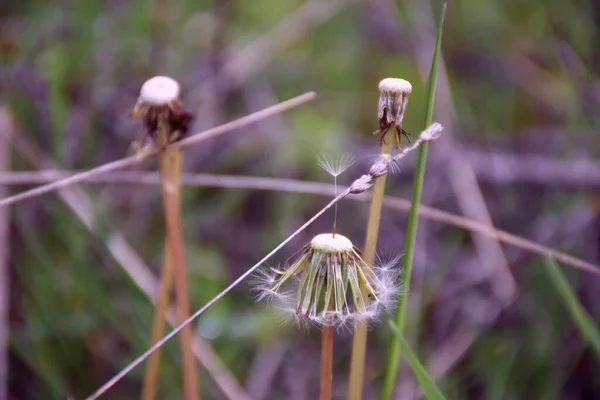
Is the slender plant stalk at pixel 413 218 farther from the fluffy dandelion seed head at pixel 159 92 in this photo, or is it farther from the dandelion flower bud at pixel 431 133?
the fluffy dandelion seed head at pixel 159 92

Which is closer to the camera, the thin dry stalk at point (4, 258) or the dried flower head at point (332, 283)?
the dried flower head at point (332, 283)

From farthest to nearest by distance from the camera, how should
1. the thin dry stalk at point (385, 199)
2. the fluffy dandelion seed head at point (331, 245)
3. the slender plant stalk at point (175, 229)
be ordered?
the thin dry stalk at point (385, 199) < the slender plant stalk at point (175, 229) < the fluffy dandelion seed head at point (331, 245)

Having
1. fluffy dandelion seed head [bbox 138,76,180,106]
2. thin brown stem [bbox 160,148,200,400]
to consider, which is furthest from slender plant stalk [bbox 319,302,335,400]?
fluffy dandelion seed head [bbox 138,76,180,106]

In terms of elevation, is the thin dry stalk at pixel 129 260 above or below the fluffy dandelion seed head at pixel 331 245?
above

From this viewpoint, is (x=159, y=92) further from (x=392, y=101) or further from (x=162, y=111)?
(x=392, y=101)

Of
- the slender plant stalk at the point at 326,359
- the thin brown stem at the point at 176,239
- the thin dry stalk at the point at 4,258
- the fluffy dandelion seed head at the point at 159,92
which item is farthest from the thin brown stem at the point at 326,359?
the thin dry stalk at the point at 4,258

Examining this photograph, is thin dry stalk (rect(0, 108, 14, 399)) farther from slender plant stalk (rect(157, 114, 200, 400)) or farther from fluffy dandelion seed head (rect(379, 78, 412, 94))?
fluffy dandelion seed head (rect(379, 78, 412, 94))
